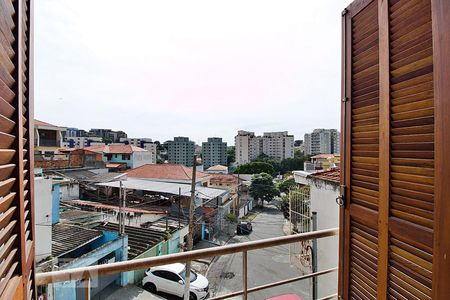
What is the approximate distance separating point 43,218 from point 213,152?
37.3 m

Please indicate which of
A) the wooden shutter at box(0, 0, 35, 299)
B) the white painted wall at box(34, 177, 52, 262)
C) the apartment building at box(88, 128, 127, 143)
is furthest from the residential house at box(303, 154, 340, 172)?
the apartment building at box(88, 128, 127, 143)

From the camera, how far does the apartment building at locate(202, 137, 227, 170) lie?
139ft

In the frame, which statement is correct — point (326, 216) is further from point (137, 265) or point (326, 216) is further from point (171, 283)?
point (171, 283)

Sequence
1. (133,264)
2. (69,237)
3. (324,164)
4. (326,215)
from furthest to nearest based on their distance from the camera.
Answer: (324,164) → (69,237) → (326,215) → (133,264)

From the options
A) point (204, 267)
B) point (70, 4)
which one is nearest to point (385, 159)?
point (70, 4)

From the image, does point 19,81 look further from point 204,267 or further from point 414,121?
point 204,267

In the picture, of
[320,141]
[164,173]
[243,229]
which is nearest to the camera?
[243,229]

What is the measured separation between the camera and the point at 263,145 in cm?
5025

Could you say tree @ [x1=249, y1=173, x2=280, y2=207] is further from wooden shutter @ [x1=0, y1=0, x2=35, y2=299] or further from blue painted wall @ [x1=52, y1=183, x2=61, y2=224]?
wooden shutter @ [x1=0, y1=0, x2=35, y2=299]

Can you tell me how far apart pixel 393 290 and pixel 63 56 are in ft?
11.8

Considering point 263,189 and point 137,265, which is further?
point 263,189

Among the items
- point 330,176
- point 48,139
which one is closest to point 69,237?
point 330,176

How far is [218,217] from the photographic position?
47.0 ft

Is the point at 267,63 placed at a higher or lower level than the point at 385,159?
higher
